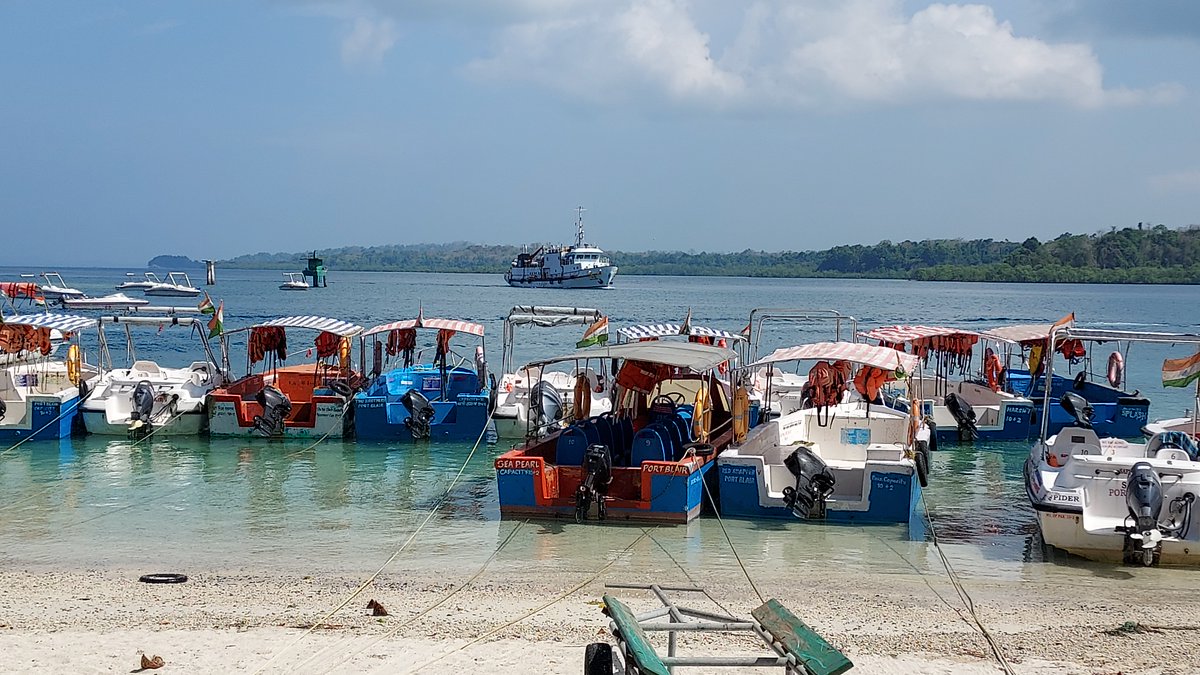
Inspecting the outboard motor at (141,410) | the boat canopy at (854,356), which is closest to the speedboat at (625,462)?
the boat canopy at (854,356)

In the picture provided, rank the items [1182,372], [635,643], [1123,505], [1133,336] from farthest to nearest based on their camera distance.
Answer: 1. [1182,372]
2. [1133,336]
3. [1123,505]
4. [635,643]

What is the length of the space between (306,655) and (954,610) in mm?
6051

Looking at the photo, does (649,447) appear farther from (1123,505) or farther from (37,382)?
(37,382)

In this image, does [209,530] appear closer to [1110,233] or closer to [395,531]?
[395,531]

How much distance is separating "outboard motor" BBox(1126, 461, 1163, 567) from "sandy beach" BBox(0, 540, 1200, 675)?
0.28 m

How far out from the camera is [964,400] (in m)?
25.3

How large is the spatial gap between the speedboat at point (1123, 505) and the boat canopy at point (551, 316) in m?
12.4

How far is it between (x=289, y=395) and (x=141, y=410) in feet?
11.2

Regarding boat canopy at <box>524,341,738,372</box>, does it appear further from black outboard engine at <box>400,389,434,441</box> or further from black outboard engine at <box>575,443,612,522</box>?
black outboard engine at <box>400,389,434,441</box>

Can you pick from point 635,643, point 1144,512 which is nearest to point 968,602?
point 1144,512

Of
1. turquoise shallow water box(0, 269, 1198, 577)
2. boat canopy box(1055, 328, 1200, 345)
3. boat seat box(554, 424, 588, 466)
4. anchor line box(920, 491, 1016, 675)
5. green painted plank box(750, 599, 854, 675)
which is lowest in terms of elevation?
turquoise shallow water box(0, 269, 1198, 577)

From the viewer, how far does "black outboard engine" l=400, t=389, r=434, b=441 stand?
77.6 ft

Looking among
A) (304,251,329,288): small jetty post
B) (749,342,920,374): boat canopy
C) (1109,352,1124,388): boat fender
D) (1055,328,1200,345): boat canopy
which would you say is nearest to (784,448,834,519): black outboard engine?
(749,342,920,374): boat canopy

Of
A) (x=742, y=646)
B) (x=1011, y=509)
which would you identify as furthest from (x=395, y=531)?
(x=1011, y=509)
